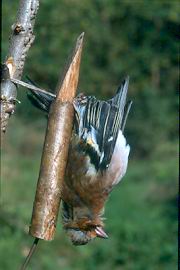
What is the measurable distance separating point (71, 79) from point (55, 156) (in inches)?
11.3

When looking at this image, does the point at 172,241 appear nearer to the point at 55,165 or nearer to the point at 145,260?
the point at 145,260

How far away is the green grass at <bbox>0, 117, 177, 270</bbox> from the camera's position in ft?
24.3

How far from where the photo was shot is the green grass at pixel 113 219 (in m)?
7.40

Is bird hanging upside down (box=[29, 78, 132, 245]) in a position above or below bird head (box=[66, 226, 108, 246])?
above

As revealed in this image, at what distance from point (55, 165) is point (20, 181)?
8.80 meters

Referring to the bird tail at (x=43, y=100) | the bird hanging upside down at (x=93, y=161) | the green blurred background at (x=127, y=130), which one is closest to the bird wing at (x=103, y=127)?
the bird hanging upside down at (x=93, y=161)

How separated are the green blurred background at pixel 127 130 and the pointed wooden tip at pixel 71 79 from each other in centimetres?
232


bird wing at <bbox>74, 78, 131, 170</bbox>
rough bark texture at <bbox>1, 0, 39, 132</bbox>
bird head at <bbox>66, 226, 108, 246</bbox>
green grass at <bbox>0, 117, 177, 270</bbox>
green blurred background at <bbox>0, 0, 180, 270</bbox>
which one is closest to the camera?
rough bark texture at <bbox>1, 0, 39, 132</bbox>

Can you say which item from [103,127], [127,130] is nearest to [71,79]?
[103,127]

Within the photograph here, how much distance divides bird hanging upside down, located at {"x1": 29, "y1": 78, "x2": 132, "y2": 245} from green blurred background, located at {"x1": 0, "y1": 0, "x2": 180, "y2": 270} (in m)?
1.84

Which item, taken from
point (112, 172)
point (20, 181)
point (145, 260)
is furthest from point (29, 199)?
point (112, 172)

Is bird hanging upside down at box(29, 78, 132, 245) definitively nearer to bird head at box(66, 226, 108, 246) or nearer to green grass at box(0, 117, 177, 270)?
bird head at box(66, 226, 108, 246)

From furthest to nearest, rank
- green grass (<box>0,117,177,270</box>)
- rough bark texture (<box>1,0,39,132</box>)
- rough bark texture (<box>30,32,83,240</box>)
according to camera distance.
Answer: green grass (<box>0,117,177,270</box>) < rough bark texture (<box>30,32,83,240</box>) < rough bark texture (<box>1,0,39,132</box>)

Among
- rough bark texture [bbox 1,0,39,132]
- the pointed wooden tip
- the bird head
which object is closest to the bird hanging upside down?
the bird head
